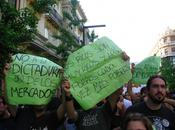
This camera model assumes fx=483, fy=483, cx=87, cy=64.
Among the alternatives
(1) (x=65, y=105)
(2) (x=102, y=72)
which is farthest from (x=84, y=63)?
(1) (x=65, y=105)

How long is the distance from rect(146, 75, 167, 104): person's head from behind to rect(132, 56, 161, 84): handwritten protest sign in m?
2.07

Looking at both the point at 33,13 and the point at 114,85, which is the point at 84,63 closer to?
the point at 114,85

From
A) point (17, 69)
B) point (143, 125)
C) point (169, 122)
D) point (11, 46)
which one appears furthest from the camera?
point (11, 46)

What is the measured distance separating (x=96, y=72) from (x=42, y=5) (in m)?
6.20

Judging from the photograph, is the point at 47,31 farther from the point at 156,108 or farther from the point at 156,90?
the point at 156,108

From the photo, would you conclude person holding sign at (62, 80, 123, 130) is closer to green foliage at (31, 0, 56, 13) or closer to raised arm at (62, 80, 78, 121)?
raised arm at (62, 80, 78, 121)

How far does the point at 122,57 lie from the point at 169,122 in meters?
1.03

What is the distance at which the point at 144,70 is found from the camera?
290 inches

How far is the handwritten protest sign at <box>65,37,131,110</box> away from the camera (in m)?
5.11

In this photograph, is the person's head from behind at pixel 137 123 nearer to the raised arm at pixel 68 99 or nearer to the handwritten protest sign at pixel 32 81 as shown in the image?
the raised arm at pixel 68 99

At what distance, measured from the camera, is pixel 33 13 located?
427 inches

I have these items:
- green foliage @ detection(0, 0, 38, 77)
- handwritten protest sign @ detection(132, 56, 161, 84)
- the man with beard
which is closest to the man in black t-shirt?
the man with beard

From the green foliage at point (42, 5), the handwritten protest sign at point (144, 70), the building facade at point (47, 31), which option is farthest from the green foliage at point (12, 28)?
the building facade at point (47, 31)

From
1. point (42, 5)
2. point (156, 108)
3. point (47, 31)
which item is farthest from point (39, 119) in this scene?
point (47, 31)
